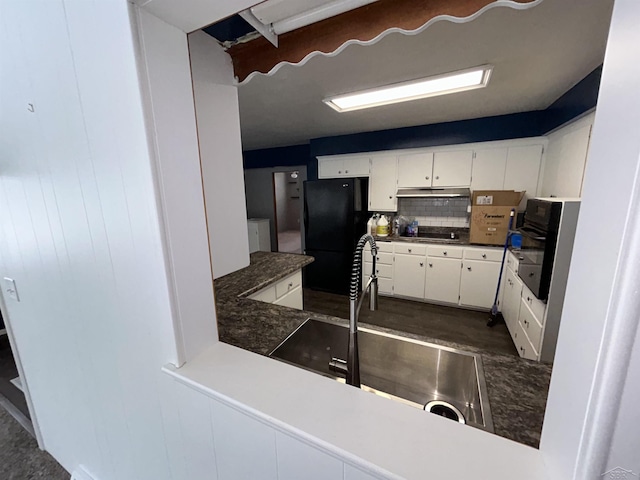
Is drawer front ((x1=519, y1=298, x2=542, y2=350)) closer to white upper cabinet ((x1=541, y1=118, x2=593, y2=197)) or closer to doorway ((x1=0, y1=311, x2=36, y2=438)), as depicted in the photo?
white upper cabinet ((x1=541, y1=118, x2=593, y2=197))

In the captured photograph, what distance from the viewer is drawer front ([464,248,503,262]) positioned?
115 inches

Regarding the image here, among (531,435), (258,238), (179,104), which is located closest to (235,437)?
(531,435)

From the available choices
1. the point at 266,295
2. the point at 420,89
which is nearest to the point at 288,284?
the point at 266,295

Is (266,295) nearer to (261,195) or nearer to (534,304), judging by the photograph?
(534,304)

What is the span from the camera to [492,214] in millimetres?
2910

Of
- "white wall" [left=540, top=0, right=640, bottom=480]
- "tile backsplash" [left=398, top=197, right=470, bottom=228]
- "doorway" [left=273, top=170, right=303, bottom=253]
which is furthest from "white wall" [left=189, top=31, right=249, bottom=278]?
"doorway" [left=273, top=170, right=303, bottom=253]

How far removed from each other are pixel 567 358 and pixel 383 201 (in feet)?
11.2

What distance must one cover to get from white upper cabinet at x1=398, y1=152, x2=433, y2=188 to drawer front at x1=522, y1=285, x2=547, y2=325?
1706mm

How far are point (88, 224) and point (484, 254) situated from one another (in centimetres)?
342

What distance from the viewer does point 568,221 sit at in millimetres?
1586

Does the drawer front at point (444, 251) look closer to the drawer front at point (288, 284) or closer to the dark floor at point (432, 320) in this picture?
the dark floor at point (432, 320)

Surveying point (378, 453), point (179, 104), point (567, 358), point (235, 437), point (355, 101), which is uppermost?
point (355, 101)

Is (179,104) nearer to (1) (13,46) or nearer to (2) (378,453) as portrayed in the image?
(1) (13,46)

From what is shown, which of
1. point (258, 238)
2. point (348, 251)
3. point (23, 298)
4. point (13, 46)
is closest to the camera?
point (13, 46)
